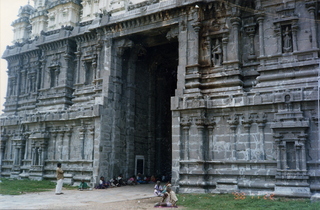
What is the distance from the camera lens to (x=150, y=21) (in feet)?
73.7

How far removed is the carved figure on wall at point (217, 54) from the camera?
20172 mm

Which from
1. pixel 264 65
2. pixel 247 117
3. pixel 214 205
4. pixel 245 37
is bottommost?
pixel 214 205

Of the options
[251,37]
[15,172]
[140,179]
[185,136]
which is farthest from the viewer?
[15,172]

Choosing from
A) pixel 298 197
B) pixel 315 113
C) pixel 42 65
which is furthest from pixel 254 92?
pixel 42 65

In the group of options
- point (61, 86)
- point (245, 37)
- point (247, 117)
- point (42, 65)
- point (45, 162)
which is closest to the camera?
point (247, 117)

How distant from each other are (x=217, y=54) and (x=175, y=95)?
3632 millimetres

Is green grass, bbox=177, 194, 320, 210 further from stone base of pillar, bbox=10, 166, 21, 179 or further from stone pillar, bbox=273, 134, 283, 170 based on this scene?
stone base of pillar, bbox=10, 166, 21, 179

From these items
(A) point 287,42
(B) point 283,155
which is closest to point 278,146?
(B) point 283,155

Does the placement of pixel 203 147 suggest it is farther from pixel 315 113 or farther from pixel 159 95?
pixel 159 95

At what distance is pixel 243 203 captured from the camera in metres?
14.3

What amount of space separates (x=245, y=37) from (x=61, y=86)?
15.9m

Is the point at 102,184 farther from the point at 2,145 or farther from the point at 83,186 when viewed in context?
the point at 2,145

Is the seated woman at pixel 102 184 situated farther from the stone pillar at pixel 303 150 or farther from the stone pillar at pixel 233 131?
the stone pillar at pixel 303 150

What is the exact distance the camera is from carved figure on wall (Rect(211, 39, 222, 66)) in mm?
20172
